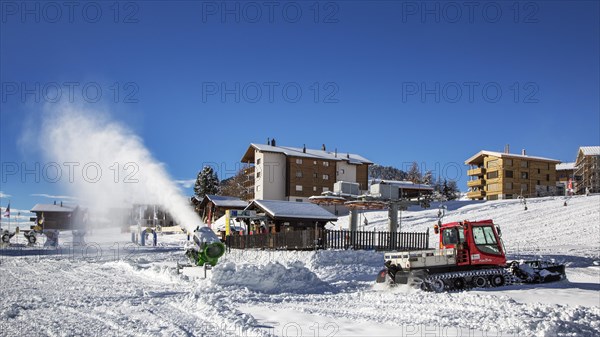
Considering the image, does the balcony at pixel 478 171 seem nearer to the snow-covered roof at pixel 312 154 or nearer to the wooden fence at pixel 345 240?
the snow-covered roof at pixel 312 154

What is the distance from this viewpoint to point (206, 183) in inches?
Answer: 3733

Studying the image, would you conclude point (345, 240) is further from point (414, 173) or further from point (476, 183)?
point (414, 173)

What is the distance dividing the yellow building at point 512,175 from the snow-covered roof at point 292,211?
40622 mm

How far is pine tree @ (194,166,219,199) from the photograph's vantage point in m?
A: 94.1

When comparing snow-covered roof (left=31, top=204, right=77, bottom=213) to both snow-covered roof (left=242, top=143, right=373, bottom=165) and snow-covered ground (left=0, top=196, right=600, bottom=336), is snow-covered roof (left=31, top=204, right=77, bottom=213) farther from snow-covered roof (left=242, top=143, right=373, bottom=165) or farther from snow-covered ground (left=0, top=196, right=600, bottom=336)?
snow-covered ground (left=0, top=196, right=600, bottom=336)

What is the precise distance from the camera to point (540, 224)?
40625 millimetres

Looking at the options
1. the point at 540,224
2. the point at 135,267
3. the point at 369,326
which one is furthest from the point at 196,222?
the point at 540,224

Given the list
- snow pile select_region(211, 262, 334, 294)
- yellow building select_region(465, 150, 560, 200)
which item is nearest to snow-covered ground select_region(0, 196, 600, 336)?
snow pile select_region(211, 262, 334, 294)

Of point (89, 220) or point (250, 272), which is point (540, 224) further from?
point (89, 220)

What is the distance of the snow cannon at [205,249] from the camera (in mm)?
21562

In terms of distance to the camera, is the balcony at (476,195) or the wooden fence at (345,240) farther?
the balcony at (476,195)

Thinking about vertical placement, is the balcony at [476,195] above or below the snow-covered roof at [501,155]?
below

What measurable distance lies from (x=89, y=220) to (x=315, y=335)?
6845 cm

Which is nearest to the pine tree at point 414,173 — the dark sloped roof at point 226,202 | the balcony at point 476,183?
the balcony at point 476,183
